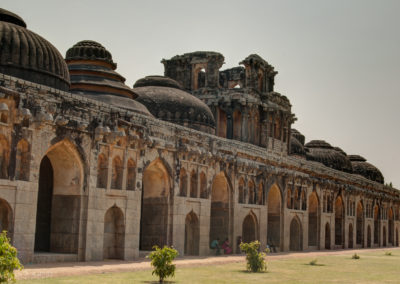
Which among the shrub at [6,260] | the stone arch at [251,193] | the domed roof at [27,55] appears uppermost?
the domed roof at [27,55]

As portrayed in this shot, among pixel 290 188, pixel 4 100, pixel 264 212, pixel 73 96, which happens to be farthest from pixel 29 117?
pixel 290 188

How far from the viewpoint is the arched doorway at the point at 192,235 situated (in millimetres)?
29625

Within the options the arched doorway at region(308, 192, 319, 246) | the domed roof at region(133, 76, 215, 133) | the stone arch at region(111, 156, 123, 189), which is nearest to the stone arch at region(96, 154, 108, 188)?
the stone arch at region(111, 156, 123, 189)

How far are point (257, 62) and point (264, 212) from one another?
12.4 m

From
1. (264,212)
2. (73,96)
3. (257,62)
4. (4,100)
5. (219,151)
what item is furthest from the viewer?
(257,62)

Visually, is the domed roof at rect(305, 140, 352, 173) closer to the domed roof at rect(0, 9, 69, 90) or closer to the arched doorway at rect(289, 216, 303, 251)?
the arched doorway at rect(289, 216, 303, 251)

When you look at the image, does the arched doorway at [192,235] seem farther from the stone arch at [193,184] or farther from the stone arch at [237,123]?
the stone arch at [237,123]

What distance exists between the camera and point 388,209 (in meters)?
61.8

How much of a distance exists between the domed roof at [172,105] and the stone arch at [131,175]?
10.3 m

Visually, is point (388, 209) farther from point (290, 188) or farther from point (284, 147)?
point (290, 188)

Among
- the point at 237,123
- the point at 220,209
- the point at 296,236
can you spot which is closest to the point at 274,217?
the point at 296,236

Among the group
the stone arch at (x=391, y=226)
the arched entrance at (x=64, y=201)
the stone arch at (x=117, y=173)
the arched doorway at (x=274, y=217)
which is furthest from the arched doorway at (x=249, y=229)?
the stone arch at (x=391, y=226)

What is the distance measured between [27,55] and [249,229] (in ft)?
59.8

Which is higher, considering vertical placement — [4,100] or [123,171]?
[4,100]
